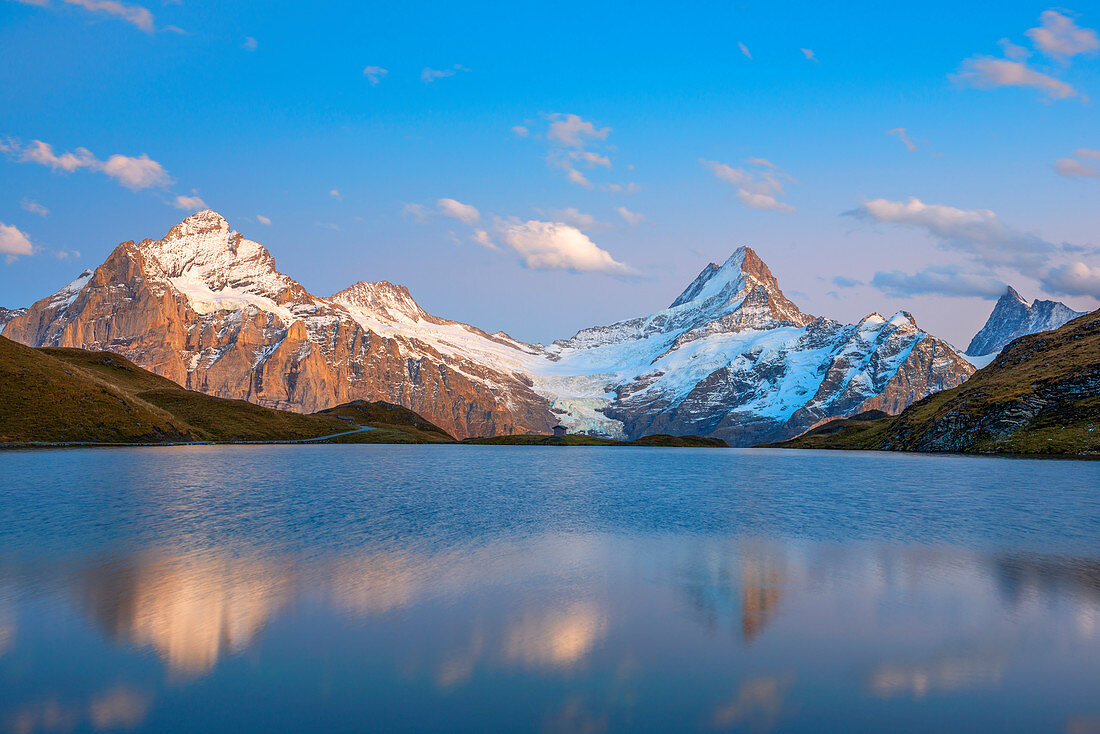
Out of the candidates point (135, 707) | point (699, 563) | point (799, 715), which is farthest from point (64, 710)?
point (699, 563)

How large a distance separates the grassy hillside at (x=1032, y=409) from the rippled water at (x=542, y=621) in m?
96.1

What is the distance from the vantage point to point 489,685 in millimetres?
16000

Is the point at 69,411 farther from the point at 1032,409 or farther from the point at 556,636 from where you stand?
the point at 1032,409

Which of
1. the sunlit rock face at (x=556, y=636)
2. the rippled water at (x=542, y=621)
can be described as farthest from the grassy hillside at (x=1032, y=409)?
the sunlit rock face at (x=556, y=636)

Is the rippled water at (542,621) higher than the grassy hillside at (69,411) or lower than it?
lower

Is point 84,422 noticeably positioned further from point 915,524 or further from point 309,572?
point 915,524

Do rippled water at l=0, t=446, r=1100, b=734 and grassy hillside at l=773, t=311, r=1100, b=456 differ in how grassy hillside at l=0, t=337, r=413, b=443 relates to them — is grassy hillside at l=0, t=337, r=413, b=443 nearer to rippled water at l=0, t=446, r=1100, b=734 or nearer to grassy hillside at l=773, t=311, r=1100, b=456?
rippled water at l=0, t=446, r=1100, b=734

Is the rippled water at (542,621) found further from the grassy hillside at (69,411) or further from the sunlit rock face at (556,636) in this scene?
the grassy hillside at (69,411)

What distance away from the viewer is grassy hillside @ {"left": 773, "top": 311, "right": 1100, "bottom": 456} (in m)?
125

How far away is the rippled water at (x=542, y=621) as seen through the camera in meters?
14.8

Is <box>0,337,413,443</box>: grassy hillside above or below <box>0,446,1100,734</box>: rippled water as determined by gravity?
above

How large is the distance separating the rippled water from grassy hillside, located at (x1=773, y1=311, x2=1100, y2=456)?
3784 inches

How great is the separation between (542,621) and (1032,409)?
510 ft

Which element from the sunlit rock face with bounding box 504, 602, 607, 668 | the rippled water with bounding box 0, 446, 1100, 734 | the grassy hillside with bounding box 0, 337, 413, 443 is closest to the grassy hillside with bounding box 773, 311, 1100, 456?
the rippled water with bounding box 0, 446, 1100, 734
